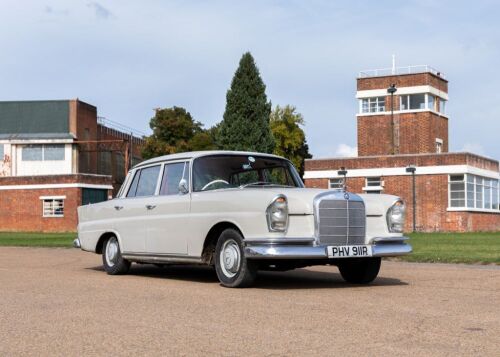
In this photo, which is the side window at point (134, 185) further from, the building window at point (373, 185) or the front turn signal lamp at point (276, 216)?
the building window at point (373, 185)

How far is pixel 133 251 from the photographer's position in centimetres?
1115

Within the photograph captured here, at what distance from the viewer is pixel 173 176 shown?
1084 centimetres

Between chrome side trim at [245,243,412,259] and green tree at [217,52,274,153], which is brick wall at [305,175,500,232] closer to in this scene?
green tree at [217,52,274,153]

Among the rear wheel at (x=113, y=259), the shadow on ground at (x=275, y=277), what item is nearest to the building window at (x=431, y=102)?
the shadow on ground at (x=275, y=277)

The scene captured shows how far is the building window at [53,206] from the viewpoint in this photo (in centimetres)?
5419

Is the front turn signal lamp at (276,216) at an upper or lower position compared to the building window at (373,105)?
lower

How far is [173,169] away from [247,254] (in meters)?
2.55

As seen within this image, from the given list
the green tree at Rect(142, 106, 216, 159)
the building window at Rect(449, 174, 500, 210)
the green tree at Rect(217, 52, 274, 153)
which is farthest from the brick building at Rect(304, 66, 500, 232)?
the green tree at Rect(142, 106, 216, 159)

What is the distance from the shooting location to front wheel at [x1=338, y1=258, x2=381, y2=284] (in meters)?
9.94

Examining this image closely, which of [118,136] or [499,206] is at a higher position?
[118,136]

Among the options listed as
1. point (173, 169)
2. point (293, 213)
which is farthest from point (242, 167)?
point (293, 213)

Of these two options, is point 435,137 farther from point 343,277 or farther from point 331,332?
point 331,332

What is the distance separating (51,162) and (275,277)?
5357cm

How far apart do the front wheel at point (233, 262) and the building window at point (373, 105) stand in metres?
45.4
